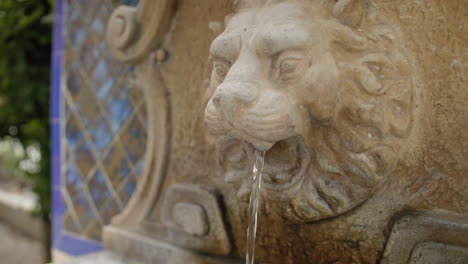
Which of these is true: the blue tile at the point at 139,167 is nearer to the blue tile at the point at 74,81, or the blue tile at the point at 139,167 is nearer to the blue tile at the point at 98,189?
the blue tile at the point at 98,189

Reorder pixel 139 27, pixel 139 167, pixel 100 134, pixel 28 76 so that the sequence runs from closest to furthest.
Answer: pixel 139 27 → pixel 139 167 → pixel 100 134 → pixel 28 76

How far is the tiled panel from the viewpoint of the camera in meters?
1.67

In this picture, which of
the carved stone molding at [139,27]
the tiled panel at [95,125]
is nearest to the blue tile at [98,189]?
the tiled panel at [95,125]

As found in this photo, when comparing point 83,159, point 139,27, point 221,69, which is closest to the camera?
point 221,69

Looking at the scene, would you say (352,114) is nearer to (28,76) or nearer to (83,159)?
(83,159)

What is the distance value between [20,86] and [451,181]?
2944 mm

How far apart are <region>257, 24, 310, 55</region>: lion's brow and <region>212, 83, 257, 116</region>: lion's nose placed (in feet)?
0.28

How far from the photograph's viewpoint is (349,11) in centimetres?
83

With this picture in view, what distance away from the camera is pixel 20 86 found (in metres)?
3.01

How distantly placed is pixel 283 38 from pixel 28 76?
9.01 ft

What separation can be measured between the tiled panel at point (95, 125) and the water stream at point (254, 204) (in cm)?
69

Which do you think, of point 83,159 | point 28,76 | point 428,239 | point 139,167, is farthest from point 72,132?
point 428,239

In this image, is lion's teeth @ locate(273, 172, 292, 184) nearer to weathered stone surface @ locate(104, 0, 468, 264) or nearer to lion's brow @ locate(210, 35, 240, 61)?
weathered stone surface @ locate(104, 0, 468, 264)

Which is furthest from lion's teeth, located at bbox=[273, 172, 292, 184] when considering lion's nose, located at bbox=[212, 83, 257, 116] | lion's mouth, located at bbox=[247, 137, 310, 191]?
lion's nose, located at bbox=[212, 83, 257, 116]
